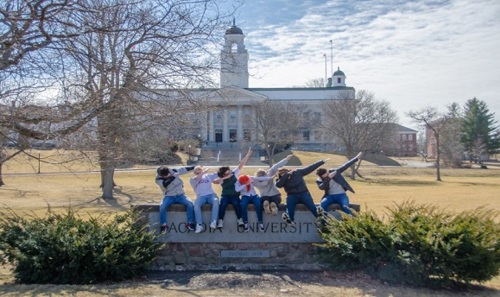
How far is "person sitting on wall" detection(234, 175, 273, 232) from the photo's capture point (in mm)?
8477

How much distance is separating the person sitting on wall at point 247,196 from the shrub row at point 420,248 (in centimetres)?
135

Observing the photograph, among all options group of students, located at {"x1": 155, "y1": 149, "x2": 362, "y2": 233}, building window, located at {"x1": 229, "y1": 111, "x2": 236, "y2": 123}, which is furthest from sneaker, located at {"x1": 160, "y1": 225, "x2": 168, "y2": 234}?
building window, located at {"x1": 229, "y1": 111, "x2": 236, "y2": 123}

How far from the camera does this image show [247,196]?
28.1ft

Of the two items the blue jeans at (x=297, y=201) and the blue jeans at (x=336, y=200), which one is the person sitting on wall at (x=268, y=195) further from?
the blue jeans at (x=336, y=200)

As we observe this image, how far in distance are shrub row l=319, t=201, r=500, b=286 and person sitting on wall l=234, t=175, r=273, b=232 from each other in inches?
53.2

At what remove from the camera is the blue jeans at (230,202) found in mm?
8484

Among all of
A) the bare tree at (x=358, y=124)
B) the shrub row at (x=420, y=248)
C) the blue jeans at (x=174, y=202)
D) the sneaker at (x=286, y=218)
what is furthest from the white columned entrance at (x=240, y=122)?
the shrub row at (x=420, y=248)

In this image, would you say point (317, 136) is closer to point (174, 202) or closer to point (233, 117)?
point (233, 117)

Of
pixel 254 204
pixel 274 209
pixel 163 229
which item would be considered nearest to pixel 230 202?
pixel 254 204

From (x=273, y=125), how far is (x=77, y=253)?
174 ft

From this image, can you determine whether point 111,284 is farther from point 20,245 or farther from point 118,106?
point 118,106

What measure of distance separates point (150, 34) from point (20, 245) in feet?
12.5

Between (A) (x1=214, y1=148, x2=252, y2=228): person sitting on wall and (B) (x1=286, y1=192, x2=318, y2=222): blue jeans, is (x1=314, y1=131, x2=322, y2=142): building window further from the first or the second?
(A) (x1=214, y1=148, x2=252, y2=228): person sitting on wall

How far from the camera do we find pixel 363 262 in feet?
23.3
